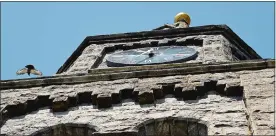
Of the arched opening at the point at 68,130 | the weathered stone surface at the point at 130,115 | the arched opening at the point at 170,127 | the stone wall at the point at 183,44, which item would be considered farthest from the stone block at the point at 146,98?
the stone wall at the point at 183,44

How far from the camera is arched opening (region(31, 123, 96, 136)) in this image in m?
10.3

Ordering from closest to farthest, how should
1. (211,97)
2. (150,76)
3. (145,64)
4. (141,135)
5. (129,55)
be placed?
(141,135) → (211,97) → (150,76) → (145,64) → (129,55)

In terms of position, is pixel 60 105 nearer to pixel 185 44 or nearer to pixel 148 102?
pixel 148 102

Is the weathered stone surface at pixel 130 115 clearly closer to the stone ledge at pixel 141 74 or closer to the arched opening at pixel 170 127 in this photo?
the arched opening at pixel 170 127

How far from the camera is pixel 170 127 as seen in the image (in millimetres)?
10078

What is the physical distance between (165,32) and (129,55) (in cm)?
207

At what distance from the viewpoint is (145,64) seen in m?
14.6

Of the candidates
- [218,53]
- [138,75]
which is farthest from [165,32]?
[138,75]

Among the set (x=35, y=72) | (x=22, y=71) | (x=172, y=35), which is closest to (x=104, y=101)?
(x=35, y=72)

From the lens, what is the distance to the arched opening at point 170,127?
9.95m

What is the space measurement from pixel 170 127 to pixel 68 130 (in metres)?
1.56

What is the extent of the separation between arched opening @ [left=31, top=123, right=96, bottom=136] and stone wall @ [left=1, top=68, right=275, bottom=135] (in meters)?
0.10

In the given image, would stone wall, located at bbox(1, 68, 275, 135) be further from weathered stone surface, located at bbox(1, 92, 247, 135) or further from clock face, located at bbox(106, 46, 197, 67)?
clock face, located at bbox(106, 46, 197, 67)

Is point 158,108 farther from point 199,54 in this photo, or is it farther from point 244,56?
point 244,56
